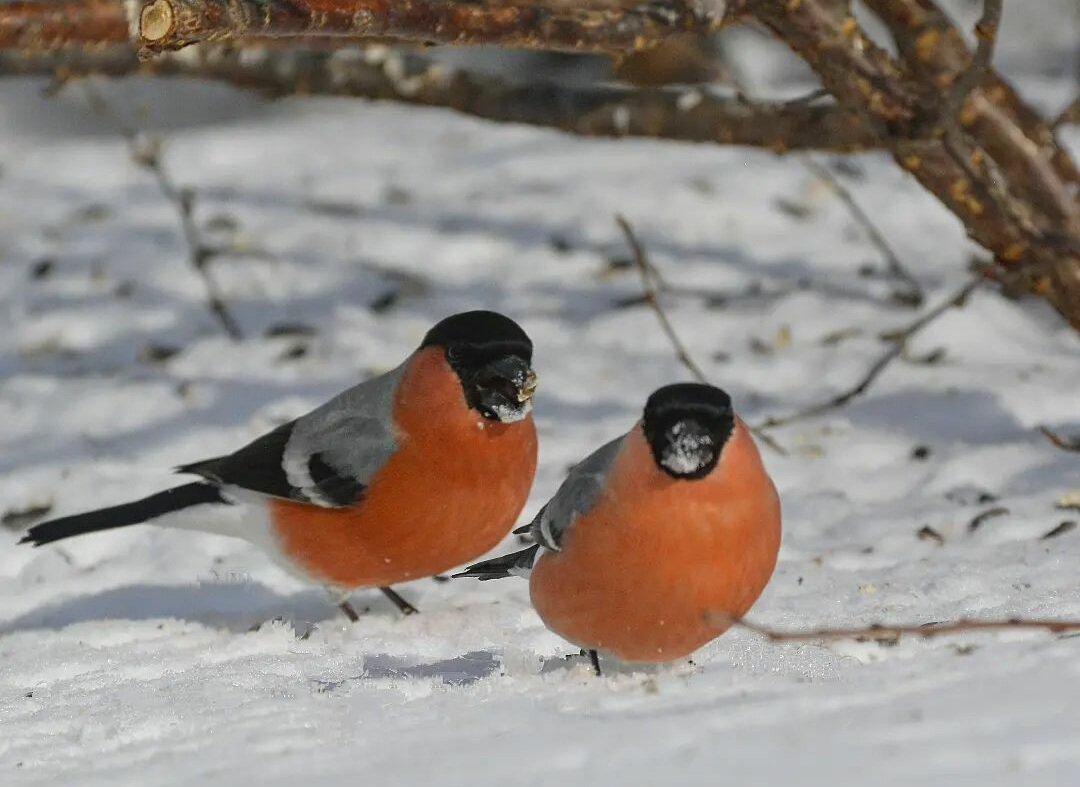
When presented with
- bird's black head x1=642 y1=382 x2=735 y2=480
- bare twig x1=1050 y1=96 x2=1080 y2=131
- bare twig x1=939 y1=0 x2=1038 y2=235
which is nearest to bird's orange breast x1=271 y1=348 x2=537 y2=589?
bird's black head x1=642 y1=382 x2=735 y2=480

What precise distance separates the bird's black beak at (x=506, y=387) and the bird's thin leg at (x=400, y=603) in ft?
2.14

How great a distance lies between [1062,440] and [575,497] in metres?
2.19

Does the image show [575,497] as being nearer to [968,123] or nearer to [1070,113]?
[968,123]

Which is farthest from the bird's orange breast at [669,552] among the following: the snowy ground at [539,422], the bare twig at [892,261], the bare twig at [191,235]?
the bare twig at [191,235]

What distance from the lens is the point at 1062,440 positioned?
4934 millimetres

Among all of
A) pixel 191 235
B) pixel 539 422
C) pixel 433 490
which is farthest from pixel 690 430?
pixel 191 235

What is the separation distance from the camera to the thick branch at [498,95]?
5.34 m

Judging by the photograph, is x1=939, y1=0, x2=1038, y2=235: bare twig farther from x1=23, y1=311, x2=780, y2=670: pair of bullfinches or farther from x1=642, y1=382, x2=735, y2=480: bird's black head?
x1=642, y1=382, x2=735, y2=480: bird's black head

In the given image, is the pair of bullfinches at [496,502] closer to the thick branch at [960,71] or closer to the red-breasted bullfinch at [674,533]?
the red-breasted bullfinch at [674,533]

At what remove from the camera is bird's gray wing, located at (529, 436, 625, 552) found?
3.28m

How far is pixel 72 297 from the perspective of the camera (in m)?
6.42

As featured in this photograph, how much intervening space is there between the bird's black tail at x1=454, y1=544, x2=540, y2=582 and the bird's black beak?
36 cm

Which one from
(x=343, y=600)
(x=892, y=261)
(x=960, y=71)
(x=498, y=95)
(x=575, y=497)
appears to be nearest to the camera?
(x=575, y=497)

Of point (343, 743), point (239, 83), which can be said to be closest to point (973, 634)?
point (343, 743)
